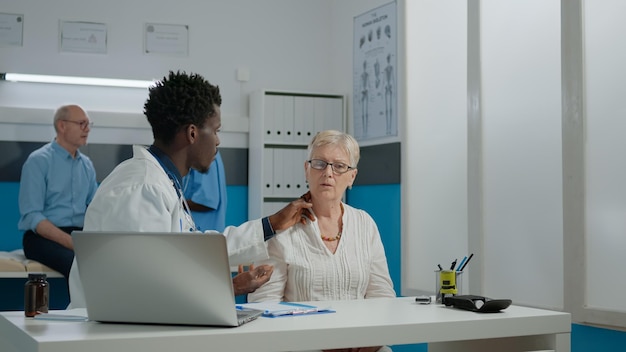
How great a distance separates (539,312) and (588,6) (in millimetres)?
1722

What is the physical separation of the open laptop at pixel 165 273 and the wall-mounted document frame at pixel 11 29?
3887 millimetres

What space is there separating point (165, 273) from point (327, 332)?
397 millimetres

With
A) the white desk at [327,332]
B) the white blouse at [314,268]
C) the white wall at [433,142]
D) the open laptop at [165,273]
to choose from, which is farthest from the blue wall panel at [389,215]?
the open laptop at [165,273]

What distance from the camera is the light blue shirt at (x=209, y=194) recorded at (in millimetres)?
5105

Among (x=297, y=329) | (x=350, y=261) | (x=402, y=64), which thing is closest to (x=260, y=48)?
(x=402, y=64)

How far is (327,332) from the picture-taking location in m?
1.89

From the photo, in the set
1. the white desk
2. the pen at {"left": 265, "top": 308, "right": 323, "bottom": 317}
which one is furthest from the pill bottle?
the pen at {"left": 265, "top": 308, "right": 323, "bottom": 317}

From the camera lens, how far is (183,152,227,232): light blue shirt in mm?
5105

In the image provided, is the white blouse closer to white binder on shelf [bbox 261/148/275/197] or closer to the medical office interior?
the medical office interior

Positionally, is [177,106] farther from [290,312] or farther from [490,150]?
[490,150]

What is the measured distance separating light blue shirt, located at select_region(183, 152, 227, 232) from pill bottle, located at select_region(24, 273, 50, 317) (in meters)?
2.92

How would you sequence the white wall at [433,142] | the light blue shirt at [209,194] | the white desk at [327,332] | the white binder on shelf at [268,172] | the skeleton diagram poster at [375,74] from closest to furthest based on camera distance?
the white desk at [327,332] → the white wall at [433,142] → the light blue shirt at [209,194] → the skeleton diagram poster at [375,74] → the white binder on shelf at [268,172]

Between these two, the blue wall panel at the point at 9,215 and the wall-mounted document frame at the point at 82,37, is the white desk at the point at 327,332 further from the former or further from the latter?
the wall-mounted document frame at the point at 82,37

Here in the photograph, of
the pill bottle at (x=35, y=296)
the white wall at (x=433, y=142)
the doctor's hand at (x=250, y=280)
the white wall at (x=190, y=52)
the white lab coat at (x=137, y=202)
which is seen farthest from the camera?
the white wall at (x=190, y=52)
